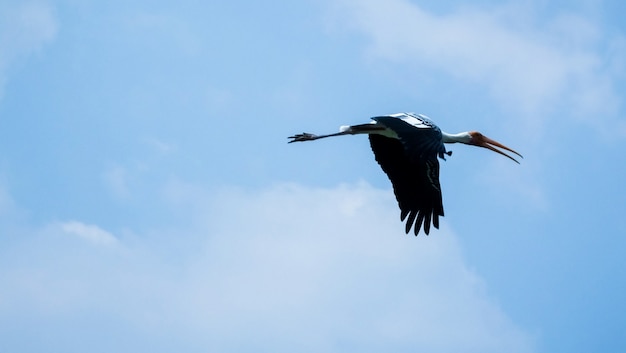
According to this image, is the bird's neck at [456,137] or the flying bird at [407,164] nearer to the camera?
the flying bird at [407,164]

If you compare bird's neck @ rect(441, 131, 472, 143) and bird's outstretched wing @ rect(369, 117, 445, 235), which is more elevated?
bird's neck @ rect(441, 131, 472, 143)

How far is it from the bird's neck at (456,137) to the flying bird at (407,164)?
202 cm

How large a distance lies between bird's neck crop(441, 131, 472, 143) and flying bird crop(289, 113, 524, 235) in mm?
2025

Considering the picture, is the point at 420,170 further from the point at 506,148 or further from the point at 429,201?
the point at 506,148

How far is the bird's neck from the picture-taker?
33.4m

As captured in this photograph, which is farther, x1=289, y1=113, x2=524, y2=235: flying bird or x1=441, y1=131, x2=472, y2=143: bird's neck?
x1=441, y1=131, x2=472, y2=143: bird's neck

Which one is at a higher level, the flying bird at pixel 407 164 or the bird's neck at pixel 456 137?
the bird's neck at pixel 456 137

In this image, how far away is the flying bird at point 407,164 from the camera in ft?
95.5

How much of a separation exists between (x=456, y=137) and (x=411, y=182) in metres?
3.27

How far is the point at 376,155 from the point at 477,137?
4058mm

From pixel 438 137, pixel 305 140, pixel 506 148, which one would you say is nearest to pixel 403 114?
pixel 438 137

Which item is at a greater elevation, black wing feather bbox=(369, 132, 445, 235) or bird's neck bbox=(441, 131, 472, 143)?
bird's neck bbox=(441, 131, 472, 143)

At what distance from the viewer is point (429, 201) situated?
31.1 meters

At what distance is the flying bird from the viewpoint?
29117 mm
